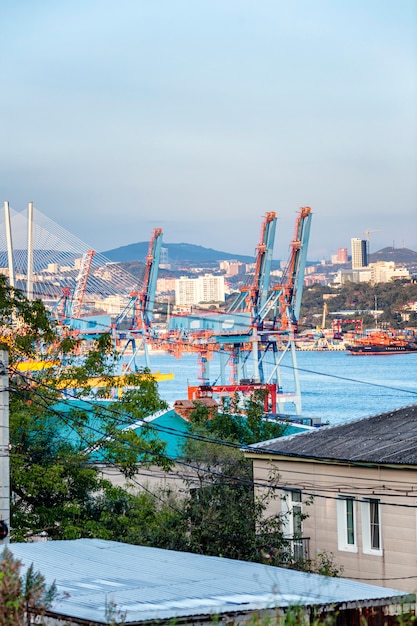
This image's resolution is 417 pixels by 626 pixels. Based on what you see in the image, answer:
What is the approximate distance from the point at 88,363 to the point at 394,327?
109 meters

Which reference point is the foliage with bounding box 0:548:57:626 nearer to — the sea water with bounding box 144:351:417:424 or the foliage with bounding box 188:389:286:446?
the foliage with bounding box 188:389:286:446

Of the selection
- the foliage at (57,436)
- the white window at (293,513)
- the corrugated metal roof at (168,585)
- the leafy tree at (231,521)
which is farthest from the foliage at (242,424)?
the corrugated metal roof at (168,585)

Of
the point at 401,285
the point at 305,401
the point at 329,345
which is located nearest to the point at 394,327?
the point at 401,285

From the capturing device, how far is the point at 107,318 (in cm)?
9406

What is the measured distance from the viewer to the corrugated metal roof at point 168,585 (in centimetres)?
763

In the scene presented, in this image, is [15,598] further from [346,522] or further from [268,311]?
[268,311]

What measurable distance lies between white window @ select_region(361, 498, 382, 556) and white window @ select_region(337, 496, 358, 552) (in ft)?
0.82

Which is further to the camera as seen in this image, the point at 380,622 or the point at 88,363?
the point at 88,363

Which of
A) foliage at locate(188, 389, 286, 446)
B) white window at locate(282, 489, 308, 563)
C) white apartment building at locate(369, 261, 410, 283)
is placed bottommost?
white window at locate(282, 489, 308, 563)

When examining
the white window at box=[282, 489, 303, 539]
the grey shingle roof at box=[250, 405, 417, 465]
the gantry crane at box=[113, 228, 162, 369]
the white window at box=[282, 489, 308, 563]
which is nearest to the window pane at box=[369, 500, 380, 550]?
the grey shingle roof at box=[250, 405, 417, 465]

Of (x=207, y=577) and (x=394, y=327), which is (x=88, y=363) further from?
(x=394, y=327)

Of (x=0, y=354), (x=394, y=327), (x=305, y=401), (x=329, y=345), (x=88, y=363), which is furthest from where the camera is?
(x=329, y=345)

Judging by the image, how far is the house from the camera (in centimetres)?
1502

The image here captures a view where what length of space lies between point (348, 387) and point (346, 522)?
110 m
